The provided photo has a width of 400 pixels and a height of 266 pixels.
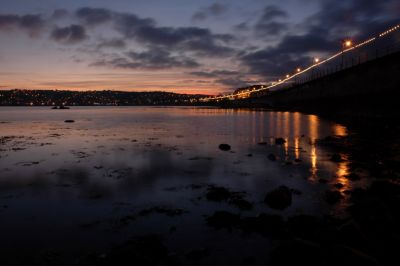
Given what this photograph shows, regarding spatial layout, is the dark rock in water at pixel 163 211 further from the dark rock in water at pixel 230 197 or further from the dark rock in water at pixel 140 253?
the dark rock in water at pixel 140 253

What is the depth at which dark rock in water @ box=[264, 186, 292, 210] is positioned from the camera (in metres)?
12.4

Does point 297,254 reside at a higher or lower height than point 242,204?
higher

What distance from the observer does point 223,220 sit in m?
10.9

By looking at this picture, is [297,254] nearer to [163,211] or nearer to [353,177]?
[163,211]

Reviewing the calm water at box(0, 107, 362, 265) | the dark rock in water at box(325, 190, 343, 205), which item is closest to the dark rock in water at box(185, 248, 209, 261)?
the calm water at box(0, 107, 362, 265)

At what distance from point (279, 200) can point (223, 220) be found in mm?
2710

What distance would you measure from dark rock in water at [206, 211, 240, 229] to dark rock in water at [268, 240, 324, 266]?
2481mm

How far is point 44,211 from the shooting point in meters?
12.5

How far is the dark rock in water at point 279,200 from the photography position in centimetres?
1243

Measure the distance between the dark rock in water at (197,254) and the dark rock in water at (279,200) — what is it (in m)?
4.24

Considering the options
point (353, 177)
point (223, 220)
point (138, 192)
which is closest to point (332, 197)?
point (353, 177)

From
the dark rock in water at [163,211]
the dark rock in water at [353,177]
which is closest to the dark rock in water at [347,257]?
the dark rock in water at [163,211]

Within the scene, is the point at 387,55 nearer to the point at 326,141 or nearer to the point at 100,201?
the point at 326,141

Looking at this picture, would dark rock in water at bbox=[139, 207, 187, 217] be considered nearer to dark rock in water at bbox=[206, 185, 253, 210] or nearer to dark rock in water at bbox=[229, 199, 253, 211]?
dark rock in water at bbox=[206, 185, 253, 210]
